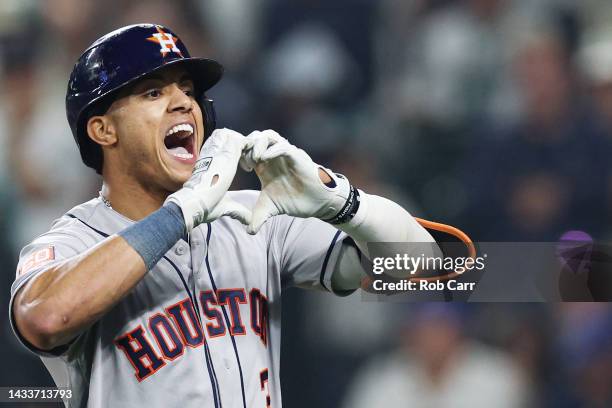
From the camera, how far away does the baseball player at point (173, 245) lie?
1803mm

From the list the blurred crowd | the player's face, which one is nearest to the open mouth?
the player's face

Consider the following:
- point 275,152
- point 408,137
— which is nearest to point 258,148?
point 275,152

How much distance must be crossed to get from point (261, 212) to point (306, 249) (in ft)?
0.82

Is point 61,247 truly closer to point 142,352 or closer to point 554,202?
point 142,352

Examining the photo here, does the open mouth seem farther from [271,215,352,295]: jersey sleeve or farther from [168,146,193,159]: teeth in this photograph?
[271,215,352,295]: jersey sleeve

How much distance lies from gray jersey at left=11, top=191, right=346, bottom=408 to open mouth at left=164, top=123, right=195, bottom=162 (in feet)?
0.53

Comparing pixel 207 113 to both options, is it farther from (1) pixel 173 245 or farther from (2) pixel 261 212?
(1) pixel 173 245

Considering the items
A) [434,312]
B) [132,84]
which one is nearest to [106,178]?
[132,84]

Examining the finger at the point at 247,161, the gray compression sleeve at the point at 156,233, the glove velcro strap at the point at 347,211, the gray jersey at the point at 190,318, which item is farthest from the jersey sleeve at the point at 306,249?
the gray compression sleeve at the point at 156,233

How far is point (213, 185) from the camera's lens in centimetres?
190

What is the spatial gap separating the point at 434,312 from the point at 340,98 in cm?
122

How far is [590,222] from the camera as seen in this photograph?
3830 mm

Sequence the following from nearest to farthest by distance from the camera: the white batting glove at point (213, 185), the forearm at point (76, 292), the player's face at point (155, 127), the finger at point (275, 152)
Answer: the forearm at point (76, 292), the white batting glove at point (213, 185), the finger at point (275, 152), the player's face at point (155, 127)

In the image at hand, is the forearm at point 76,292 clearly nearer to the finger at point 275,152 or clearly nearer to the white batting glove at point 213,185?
the white batting glove at point 213,185
